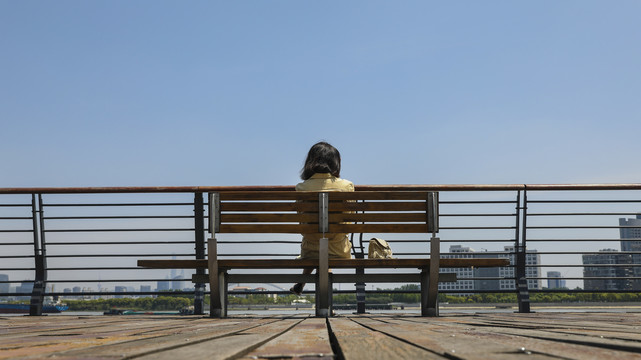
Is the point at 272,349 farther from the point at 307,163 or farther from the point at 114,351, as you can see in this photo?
the point at 307,163

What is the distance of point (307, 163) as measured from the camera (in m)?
4.35

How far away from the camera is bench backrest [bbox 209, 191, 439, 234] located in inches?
151

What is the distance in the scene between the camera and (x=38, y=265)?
5.38m

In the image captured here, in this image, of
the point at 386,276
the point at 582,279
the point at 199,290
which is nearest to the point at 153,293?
the point at 199,290

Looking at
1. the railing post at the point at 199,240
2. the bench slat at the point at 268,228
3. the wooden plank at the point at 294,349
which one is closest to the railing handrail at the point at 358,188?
the railing post at the point at 199,240

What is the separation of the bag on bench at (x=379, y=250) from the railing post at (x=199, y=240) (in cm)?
194

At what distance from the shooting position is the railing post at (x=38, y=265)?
5.11 metres

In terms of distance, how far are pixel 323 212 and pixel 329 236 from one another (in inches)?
14.4

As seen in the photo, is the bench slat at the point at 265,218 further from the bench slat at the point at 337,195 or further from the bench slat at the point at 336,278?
the bench slat at the point at 336,278

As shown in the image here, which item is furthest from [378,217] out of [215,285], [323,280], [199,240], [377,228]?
[199,240]

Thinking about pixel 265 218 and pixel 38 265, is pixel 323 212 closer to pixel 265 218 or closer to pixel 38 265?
pixel 265 218

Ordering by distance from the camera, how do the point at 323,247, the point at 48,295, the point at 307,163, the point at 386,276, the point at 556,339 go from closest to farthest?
the point at 556,339
the point at 323,247
the point at 386,276
the point at 307,163
the point at 48,295

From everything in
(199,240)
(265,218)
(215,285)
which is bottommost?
(215,285)

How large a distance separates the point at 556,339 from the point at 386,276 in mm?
2664
